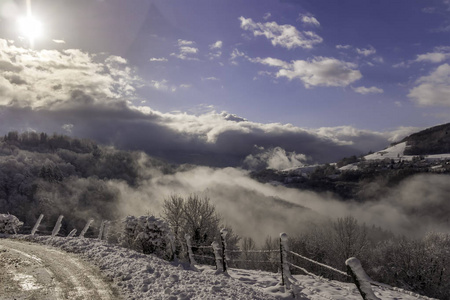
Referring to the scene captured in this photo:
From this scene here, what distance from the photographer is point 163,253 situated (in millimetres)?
18625

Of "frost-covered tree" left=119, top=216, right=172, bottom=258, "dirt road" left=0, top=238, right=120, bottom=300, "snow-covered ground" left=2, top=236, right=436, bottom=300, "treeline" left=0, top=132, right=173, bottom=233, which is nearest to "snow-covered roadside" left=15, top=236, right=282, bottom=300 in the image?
"snow-covered ground" left=2, top=236, right=436, bottom=300

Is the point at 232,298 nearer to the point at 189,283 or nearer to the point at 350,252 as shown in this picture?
the point at 189,283

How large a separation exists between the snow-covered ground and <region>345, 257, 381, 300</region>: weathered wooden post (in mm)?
4839

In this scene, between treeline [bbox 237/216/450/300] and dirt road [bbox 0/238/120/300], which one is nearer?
dirt road [bbox 0/238/120/300]

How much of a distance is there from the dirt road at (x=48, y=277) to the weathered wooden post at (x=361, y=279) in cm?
711

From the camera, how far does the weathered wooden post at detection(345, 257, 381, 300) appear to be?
6234mm

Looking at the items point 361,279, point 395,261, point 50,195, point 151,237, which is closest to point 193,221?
point 151,237

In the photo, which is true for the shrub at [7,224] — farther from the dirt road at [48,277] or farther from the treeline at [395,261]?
the treeline at [395,261]

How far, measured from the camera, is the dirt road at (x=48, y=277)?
9195 mm

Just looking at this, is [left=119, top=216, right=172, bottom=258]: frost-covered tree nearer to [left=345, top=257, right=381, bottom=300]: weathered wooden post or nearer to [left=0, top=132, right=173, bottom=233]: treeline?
[left=345, top=257, right=381, bottom=300]: weathered wooden post

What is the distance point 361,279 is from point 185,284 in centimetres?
646

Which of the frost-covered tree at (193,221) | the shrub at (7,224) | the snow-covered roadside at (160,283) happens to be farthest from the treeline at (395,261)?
the snow-covered roadside at (160,283)

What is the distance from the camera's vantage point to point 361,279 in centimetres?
632

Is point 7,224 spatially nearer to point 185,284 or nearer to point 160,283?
point 160,283
